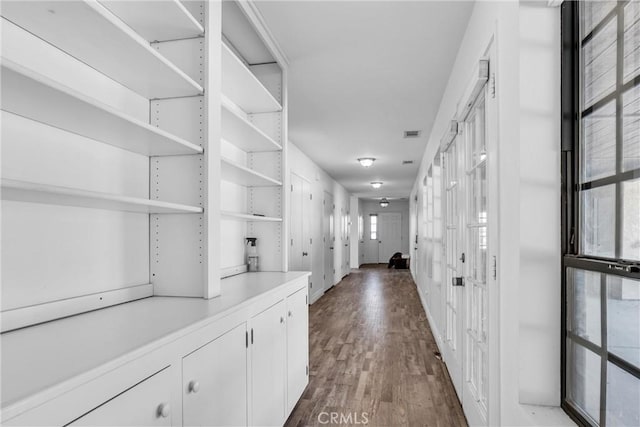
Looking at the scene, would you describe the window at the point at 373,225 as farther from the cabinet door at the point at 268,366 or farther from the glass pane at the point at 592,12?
the glass pane at the point at 592,12

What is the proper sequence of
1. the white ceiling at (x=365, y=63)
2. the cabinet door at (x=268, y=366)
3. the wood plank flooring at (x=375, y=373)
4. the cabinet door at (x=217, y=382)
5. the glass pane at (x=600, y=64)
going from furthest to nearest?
the wood plank flooring at (x=375, y=373) < the white ceiling at (x=365, y=63) < the cabinet door at (x=268, y=366) < the cabinet door at (x=217, y=382) < the glass pane at (x=600, y=64)

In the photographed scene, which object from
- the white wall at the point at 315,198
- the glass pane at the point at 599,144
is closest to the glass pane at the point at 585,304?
the glass pane at the point at 599,144

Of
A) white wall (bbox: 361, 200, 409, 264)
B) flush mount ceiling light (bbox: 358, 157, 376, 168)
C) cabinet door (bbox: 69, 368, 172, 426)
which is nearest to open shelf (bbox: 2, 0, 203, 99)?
cabinet door (bbox: 69, 368, 172, 426)

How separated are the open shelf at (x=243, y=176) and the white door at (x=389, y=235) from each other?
12.8 m

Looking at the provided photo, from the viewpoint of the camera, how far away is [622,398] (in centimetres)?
97

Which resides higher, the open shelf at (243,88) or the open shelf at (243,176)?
the open shelf at (243,88)

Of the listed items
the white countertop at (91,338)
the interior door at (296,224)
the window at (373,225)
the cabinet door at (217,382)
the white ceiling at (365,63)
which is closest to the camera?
the white countertop at (91,338)

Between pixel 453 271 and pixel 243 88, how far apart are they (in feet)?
7.32

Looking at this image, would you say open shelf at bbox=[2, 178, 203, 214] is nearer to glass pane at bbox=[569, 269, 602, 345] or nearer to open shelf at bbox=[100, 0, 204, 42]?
open shelf at bbox=[100, 0, 204, 42]

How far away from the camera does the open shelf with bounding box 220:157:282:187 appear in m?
2.08

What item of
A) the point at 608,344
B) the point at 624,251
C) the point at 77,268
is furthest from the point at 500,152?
the point at 77,268

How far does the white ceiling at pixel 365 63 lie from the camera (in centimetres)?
223

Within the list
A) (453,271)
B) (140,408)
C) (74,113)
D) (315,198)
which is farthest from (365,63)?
(315,198)

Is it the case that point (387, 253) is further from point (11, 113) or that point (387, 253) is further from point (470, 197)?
point (11, 113)
